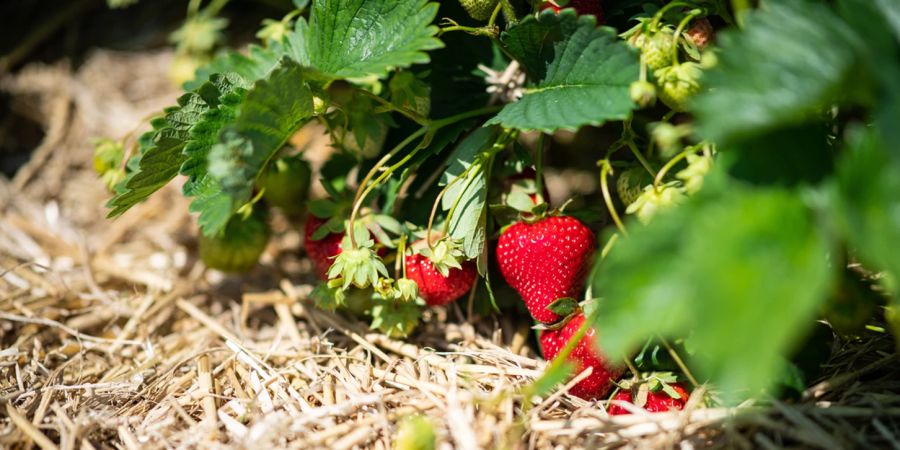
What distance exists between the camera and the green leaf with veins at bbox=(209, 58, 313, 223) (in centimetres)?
95

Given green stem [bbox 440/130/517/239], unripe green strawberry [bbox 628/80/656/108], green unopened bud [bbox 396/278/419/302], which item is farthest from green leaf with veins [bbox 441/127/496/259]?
unripe green strawberry [bbox 628/80/656/108]

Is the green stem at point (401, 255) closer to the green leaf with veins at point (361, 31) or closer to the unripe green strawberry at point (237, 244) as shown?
the green leaf with veins at point (361, 31)

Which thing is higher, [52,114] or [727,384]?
[52,114]

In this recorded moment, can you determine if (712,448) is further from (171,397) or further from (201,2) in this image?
(201,2)

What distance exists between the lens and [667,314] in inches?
28.0

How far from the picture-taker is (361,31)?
1.14 metres

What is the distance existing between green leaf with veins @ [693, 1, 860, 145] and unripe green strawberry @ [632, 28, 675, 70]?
0.21 meters

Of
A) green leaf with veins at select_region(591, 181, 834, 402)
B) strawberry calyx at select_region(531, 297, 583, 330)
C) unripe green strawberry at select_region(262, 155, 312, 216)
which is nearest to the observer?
green leaf with veins at select_region(591, 181, 834, 402)

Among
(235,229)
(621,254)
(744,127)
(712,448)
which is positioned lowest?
(712,448)

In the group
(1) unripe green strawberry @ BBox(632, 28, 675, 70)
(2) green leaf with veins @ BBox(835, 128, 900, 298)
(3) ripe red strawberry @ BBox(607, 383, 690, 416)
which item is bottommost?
(3) ripe red strawberry @ BBox(607, 383, 690, 416)

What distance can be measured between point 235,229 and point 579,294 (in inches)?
29.7

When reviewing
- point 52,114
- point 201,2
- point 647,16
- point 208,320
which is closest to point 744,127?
point 647,16

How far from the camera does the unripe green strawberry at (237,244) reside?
4.79 ft

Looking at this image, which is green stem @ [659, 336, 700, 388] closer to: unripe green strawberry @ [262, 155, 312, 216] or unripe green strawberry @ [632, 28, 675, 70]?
unripe green strawberry @ [632, 28, 675, 70]
